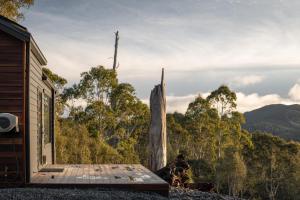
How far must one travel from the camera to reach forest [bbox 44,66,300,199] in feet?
69.4

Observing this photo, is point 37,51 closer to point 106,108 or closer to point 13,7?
point 13,7

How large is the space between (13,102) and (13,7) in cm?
1053

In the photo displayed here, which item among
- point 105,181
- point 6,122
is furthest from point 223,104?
point 6,122

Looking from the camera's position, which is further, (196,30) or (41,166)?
(196,30)

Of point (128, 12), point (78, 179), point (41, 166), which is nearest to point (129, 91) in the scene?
point (128, 12)

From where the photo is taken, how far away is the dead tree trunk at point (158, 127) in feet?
32.8

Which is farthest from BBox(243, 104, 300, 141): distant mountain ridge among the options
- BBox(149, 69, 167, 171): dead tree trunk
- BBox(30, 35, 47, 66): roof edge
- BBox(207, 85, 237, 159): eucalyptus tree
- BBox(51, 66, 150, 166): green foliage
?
BBox(30, 35, 47, 66): roof edge

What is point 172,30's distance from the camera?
1531 cm

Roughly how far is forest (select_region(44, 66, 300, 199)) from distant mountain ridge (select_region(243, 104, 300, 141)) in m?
39.0

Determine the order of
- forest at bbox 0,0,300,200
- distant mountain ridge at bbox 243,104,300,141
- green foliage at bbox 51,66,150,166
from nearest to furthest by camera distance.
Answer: forest at bbox 0,0,300,200, green foliage at bbox 51,66,150,166, distant mountain ridge at bbox 243,104,300,141

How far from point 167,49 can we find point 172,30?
61 cm

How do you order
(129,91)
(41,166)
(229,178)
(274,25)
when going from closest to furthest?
(41,166)
(274,25)
(129,91)
(229,178)

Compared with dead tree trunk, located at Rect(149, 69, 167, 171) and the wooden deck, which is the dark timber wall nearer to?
the wooden deck

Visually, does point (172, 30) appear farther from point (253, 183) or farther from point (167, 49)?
point (253, 183)
